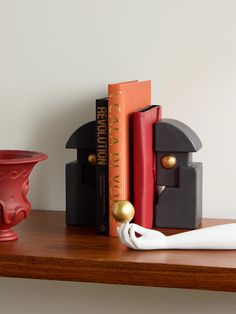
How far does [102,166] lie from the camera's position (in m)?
1.17

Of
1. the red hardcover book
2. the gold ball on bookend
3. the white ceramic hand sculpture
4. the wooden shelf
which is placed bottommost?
the wooden shelf

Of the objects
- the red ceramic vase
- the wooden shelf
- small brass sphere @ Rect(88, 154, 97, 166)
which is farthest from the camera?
small brass sphere @ Rect(88, 154, 97, 166)

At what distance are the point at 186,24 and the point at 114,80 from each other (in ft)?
0.53

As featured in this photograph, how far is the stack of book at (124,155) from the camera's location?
113 cm

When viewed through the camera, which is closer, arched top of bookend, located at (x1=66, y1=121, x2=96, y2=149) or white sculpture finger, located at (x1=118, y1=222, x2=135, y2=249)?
white sculpture finger, located at (x1=118, y1=222, x2=135, y2=249)

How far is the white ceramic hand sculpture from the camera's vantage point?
1.08m

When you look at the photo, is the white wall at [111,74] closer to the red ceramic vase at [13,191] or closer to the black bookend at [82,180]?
the black bookend at [82,180]

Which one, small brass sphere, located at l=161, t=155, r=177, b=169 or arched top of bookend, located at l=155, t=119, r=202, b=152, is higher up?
arched top of bookend, located at l=155, t=119, r=202, b=152


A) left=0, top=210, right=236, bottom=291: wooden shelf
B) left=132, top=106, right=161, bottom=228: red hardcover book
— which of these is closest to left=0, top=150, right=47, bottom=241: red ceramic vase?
left=0, top=210, right=236, bottom=291: wooden shelf

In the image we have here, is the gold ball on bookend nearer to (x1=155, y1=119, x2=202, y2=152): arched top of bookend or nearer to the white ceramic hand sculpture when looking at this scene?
the white ceramic hand sculpture

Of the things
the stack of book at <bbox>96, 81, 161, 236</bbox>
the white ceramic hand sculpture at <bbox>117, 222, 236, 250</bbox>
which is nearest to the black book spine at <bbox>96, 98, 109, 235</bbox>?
the stack of book at <bbox>96, 81, 161, 236</bbox>

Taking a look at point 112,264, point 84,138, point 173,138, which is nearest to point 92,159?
point 84,138

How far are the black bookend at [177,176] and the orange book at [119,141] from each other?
0.21 feet

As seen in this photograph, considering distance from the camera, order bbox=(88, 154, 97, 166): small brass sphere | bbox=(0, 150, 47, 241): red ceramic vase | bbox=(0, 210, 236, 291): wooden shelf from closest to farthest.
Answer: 1. bbox=(0, 210, 236, 291): wooden shelf
2. bbox=(0, 150, 47, 241): red ceramic vase
3. bbox=(88, 154, 97, 166): small brass sphere
